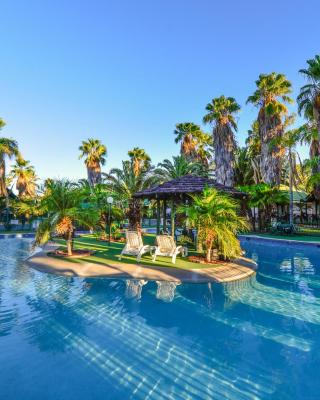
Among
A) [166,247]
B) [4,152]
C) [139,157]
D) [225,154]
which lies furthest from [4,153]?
[166,247]

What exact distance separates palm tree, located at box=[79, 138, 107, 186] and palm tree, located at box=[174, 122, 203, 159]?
468 inches

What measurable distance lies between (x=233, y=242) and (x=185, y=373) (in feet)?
22.8

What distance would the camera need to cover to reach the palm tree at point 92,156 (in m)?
40.1

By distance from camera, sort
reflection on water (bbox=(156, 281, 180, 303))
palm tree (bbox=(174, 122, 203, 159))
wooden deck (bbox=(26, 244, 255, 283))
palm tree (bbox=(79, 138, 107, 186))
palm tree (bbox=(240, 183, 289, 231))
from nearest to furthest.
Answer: reflection on water (bbox=(156, 281, 180, 303)), wooden deck (bbox=(26, 244, 255, 283)), palm tree (bbox=(240, 183, 289, 231)), palm tree (bbox=(174, 122, 203, 159)), palm tree (bbox=(79, 138, 107, 186))

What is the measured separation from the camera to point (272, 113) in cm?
2684

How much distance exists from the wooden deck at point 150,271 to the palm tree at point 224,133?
2043cm

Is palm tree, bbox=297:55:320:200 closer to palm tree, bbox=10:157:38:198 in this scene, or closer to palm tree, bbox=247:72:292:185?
palm tree, bbox=247:72:292:185

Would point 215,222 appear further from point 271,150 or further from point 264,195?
point 271,150

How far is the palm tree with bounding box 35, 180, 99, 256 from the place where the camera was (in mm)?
11625

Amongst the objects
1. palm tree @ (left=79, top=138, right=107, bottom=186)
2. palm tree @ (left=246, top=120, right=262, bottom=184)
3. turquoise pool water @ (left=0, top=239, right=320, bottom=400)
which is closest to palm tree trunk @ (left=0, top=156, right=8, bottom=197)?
palm tree @ (left=79, top=138, right=107, bottom=186)

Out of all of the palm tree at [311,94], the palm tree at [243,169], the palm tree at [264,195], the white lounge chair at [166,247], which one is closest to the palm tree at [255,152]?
the palm tree at [243,169]

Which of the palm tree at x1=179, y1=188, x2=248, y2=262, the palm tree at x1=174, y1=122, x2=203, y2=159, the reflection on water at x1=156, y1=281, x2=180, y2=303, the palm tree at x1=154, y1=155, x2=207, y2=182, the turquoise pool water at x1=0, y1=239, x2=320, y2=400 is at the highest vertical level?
the palm tree at x1=174, y1=122, x2=203, y2=159

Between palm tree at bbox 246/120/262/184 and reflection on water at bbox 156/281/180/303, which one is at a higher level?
palm tree at bbox 246/120/262/184

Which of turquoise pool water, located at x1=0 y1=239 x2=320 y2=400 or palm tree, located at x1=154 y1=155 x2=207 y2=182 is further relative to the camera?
palm tree, located at x1=154 y1=155 x2=207 y2=182
